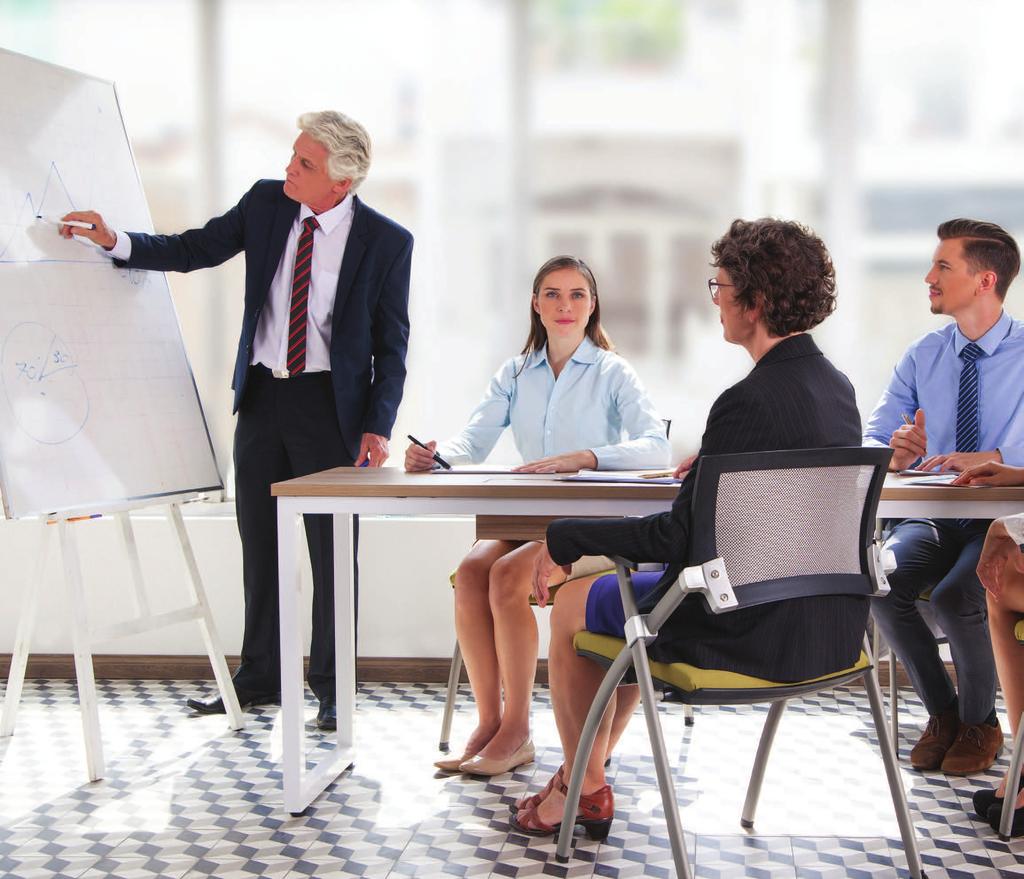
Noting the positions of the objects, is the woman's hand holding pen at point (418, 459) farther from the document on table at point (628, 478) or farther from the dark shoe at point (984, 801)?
the dark shoe at point (984, 801)

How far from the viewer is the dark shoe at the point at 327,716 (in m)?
3.24

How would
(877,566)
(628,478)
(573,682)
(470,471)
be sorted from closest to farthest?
(877,566) < (573,682) < (628,478) < (470,471)

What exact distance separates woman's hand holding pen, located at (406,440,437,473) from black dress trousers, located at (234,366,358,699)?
19.1 inches

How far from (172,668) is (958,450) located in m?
2.51

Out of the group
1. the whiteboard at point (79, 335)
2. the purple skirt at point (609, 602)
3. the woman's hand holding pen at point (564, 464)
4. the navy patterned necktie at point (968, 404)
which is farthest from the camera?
the navy patterned necktie at point (968, 404)

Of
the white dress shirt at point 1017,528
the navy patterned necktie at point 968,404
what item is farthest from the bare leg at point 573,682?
the navy patterned necktie at point 968,404

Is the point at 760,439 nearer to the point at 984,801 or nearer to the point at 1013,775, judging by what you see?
the point at 1013,775

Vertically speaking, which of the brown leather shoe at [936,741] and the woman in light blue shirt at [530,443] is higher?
the woman in light blue shirt at [530,443]

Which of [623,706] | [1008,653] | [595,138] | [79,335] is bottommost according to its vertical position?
[623,706]

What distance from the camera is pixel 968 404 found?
3.03 metres

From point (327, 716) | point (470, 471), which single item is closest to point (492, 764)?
point (327, 716)

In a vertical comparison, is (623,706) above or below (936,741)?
above

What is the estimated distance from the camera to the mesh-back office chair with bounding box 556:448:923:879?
1972 millimetres

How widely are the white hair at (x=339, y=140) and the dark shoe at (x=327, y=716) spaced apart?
1.44 metres
